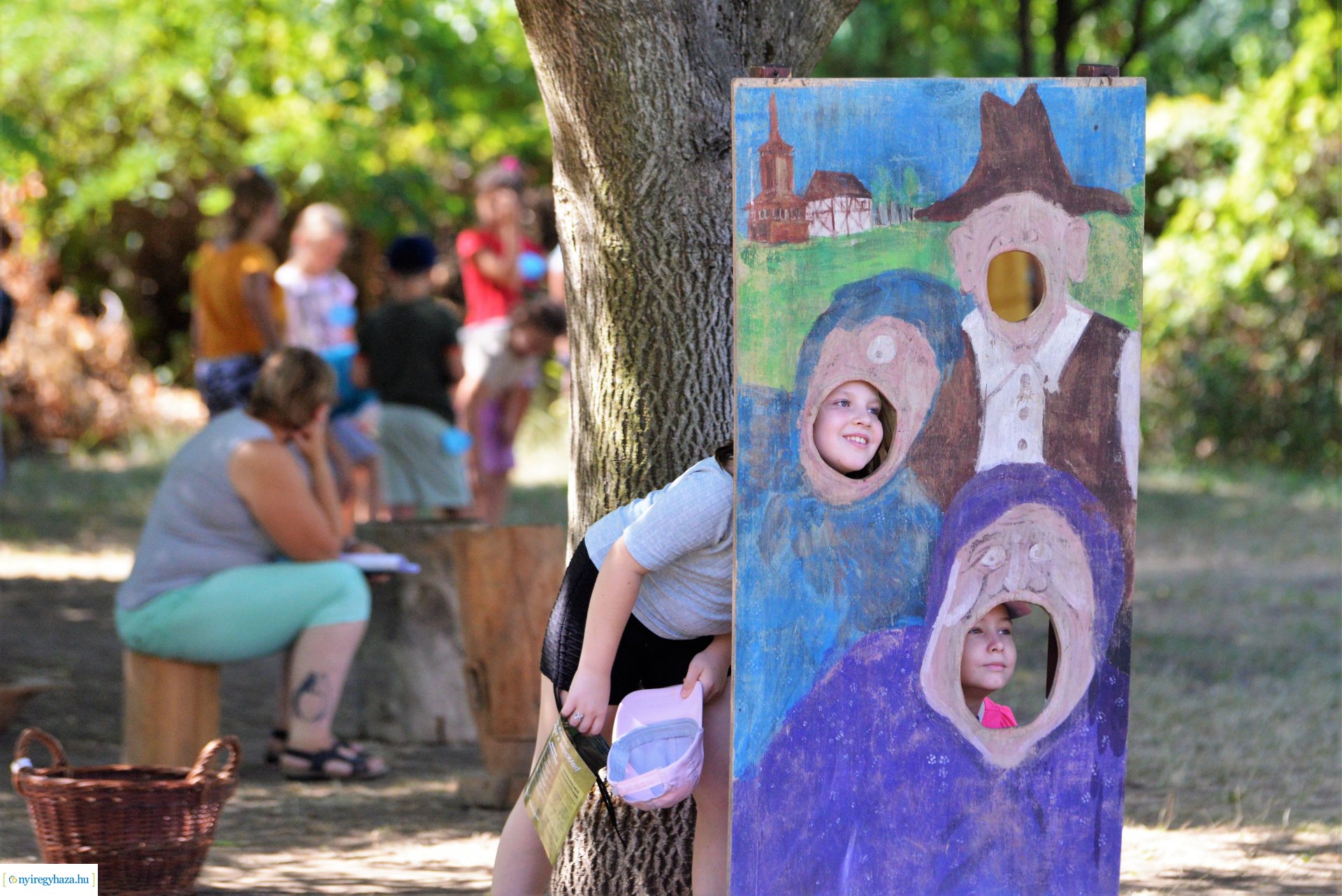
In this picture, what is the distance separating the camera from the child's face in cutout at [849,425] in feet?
9.21

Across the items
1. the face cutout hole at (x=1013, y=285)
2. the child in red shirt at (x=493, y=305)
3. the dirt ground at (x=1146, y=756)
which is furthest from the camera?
the face cutout hole at (x=1013, y=285)

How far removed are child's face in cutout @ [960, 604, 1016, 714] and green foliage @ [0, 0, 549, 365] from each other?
8.10 metres

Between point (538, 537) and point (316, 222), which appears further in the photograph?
point (316, 222)

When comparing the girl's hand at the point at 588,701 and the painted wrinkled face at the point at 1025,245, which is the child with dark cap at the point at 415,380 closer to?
the girl's hand at the point at 588,701

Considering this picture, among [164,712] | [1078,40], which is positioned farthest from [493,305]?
[1078,40]

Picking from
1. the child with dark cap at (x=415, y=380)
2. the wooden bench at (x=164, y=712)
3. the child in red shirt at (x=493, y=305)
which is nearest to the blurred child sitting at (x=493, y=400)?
the child in red shirt at (x=493, y=305)

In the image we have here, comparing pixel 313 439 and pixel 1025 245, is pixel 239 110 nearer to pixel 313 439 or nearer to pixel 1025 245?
pixel 313 439

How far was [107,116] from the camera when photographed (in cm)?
1449

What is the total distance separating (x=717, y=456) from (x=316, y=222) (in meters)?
5.01

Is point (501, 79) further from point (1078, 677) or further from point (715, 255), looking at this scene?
point (1078, 677)

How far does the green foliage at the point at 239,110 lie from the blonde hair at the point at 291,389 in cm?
589

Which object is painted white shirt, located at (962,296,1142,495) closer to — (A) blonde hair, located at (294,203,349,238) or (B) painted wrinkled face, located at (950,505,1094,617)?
(B) painted wrinkled face, located at (950,505,1094,617)

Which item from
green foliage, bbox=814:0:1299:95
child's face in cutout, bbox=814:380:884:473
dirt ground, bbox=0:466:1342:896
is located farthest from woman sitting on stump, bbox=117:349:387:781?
green foliage, bbox=814:0:1299:95

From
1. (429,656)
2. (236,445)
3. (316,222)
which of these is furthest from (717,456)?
(316,222)
